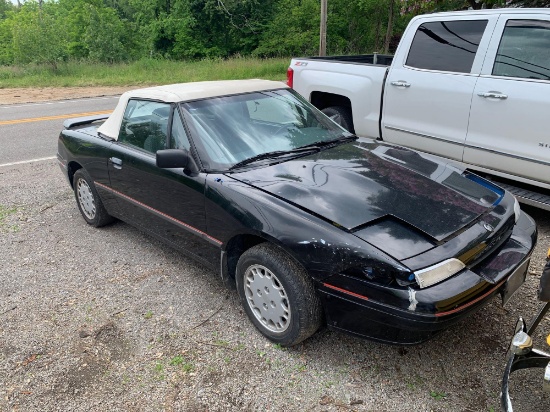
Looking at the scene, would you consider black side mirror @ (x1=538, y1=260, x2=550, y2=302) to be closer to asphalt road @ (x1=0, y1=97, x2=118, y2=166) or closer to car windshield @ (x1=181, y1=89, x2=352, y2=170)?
car windshield @ (x1=181, y1=89, x2=352, y2=170)

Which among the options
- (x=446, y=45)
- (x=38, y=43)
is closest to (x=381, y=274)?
(x=446, y=45)

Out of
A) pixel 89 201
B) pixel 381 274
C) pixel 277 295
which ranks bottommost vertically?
pixel 89 201

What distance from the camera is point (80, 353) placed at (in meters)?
2.99

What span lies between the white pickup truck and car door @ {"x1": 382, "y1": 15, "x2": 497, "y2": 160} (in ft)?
0.03

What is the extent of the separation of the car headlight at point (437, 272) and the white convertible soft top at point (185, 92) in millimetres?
2242

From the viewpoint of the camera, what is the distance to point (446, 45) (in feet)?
16.3

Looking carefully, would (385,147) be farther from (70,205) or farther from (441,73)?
(70,205)

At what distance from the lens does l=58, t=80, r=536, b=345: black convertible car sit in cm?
244

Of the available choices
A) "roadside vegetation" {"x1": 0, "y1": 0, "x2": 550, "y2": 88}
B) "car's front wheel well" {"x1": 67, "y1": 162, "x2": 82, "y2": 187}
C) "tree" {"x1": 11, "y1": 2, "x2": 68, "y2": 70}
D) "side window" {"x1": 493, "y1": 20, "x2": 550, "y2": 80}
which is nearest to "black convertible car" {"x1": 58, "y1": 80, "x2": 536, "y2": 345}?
"car's front wheel well" {"x1": 67, "y1": 162, "x2": 82, "y2": 187}

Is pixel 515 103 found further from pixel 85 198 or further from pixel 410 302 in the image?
pixel 85 198

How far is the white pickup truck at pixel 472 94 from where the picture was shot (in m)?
4.21

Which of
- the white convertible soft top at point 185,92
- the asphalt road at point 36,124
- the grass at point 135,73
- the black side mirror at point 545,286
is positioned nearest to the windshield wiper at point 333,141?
the white convertible soft top at point 185,92

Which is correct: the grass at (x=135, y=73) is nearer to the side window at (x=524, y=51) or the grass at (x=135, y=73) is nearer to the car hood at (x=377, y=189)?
the side window at (x=524, y=51)

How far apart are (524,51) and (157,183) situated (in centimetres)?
360
